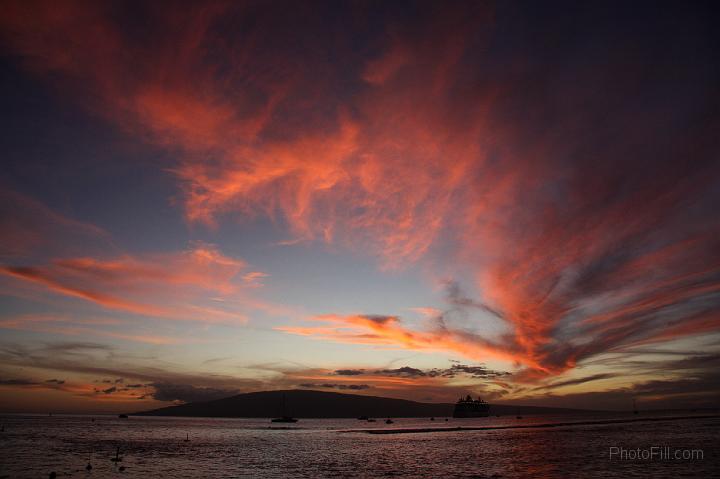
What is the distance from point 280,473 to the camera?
2276 inches

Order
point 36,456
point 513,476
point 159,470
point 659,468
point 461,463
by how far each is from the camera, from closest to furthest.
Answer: point 513,476 → point 659,468 → point 159,470 → point 461,463 → point 36,456

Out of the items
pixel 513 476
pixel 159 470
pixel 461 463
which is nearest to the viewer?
pixel 513 476

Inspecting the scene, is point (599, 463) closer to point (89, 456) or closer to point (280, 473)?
point (280, 473)

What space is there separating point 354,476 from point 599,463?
111 ft

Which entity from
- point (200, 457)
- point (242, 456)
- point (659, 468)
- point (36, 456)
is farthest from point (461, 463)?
point (36, 456)

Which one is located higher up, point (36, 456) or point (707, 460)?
point (707, 460)

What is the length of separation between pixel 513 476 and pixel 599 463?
1783 cm

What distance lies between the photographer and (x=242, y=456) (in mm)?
81938

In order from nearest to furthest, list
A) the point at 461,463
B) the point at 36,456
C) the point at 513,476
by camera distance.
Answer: the point at 513,476
the point at 461,463
the point at 36,456

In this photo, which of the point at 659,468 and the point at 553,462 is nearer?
the point at 659,468

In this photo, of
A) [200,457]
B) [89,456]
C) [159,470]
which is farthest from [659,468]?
[89,456]

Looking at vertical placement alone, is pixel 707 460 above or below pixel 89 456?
above

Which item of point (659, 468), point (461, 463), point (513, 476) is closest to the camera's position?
point (513, 476)

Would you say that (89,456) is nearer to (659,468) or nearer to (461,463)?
(461,463)
